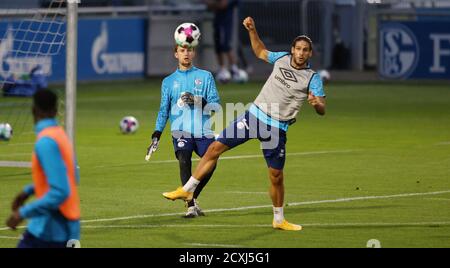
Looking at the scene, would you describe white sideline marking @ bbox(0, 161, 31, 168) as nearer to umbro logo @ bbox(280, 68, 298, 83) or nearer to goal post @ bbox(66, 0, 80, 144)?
goal post @ bbox(66, 0, 80, 144)

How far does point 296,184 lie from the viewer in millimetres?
18359

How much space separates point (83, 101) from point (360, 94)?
272 inches

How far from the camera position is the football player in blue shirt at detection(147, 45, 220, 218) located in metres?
15.5

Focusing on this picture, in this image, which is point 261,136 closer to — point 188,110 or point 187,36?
point 188,110

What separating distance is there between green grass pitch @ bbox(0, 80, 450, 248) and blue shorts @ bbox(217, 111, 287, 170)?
792 mm

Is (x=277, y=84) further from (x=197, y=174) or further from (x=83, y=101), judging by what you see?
(x=83, y=101)

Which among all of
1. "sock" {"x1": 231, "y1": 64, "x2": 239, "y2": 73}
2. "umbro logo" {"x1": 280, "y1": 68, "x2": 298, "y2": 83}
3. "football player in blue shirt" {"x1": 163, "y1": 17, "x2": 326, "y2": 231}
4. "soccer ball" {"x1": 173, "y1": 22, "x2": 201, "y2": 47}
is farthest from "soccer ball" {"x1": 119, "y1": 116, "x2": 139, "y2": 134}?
"sock" {"x1": 231, "y1": 64, "x2": 239, "y2": 73}

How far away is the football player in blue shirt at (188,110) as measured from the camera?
15.5m

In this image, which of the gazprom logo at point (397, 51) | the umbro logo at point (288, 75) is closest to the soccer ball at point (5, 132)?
the umbro logo at point (288, 75)

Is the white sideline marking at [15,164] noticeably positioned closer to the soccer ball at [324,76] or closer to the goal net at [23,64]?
the goal net at [23,64]

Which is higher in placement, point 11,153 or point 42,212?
point 42,212

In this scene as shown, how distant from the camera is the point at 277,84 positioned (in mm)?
14703
